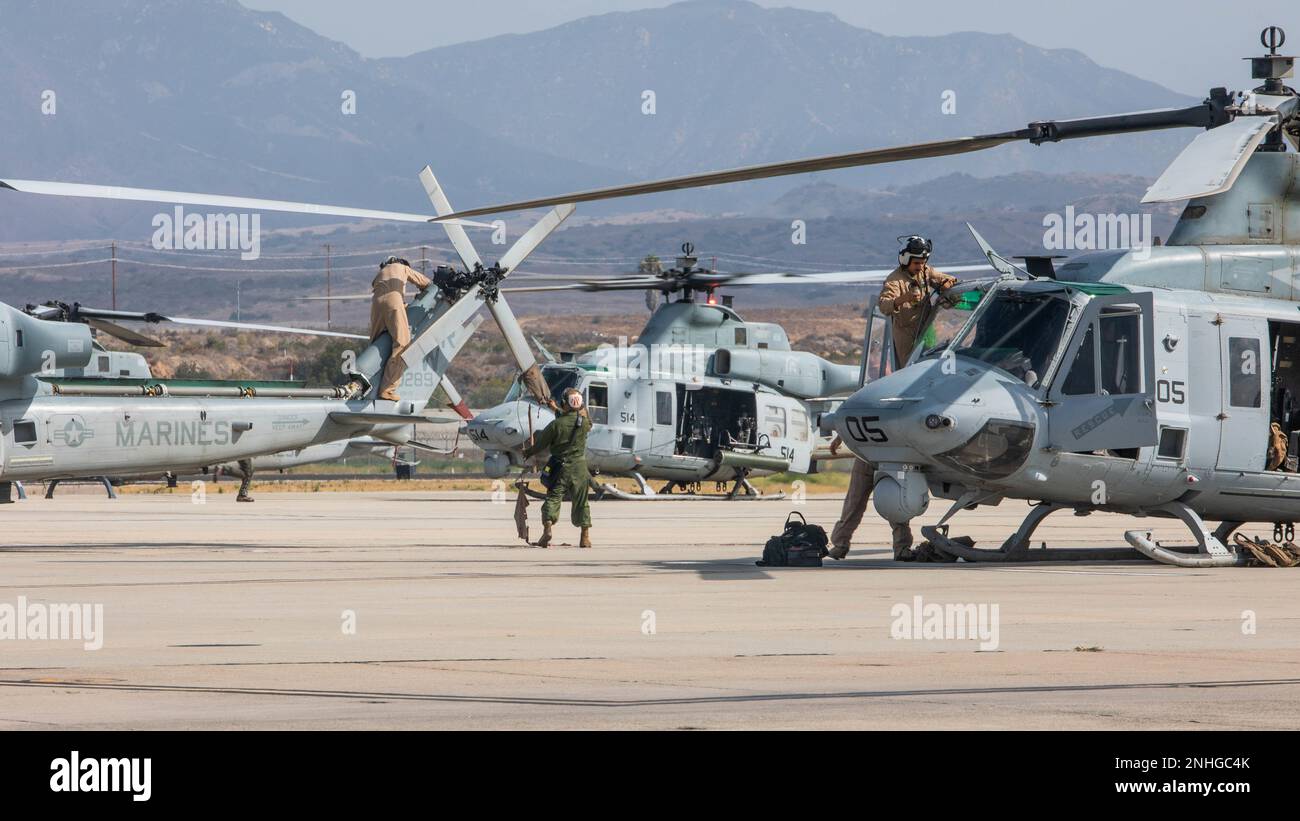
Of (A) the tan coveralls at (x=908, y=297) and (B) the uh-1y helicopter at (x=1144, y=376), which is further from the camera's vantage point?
(A) the tan coveralls at (x=908, y=297)

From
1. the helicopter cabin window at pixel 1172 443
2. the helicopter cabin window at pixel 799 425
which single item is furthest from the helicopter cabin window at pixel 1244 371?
the helicopter cabin window at pixel 799 425

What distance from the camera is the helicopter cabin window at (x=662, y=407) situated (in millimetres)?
36125

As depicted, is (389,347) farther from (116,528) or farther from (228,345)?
(228,345)

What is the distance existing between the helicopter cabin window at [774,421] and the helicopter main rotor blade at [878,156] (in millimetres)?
22495

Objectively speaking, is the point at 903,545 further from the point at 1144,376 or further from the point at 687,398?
the point at 687,398

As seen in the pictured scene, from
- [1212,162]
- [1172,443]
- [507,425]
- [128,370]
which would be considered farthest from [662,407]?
[1212,162]

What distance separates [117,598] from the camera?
13156 mm

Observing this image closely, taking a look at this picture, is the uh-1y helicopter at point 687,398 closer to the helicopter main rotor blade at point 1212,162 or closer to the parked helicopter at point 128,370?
the parked helicopter at point 128,370

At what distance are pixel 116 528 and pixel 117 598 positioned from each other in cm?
1287

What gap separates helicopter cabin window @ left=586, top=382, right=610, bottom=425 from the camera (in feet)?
116

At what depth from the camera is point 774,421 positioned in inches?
1483
